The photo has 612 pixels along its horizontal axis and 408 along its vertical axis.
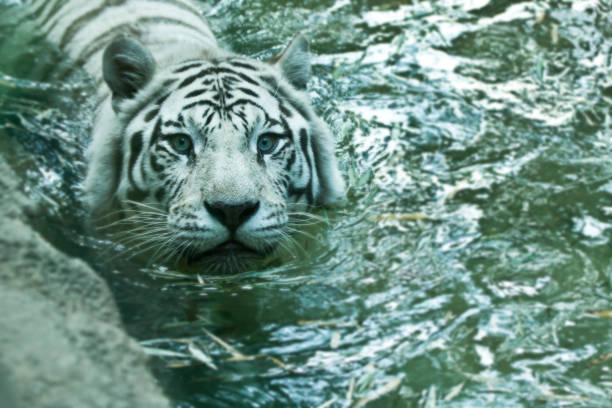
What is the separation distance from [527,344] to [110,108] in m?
1.96

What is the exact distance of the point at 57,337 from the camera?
1519 millimetres

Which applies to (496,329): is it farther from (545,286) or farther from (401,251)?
(401,251)

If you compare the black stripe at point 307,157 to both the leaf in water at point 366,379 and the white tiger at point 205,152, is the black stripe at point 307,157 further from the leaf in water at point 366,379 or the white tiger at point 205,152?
the leaf in water at point 366,379

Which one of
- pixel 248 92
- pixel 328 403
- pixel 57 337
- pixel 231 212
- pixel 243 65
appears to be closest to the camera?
pixel 57 337

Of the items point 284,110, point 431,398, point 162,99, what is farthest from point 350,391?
point 162,99

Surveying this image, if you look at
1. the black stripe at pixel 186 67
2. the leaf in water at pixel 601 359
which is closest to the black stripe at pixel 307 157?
the black stripe at pixel 186 67

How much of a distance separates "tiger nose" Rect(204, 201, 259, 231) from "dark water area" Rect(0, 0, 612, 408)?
0.30m

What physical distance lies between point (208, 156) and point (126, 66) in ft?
2.16

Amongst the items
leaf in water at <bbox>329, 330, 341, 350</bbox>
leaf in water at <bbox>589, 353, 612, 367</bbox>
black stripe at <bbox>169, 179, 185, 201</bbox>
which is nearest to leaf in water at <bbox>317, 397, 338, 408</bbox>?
leaf in water at <bbox>329, 330, 341, 350</bbox>

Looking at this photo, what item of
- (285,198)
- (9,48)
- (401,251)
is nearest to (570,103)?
(401,251)

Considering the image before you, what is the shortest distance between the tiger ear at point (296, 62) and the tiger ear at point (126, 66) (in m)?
0.56

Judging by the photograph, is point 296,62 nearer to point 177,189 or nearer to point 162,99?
point 162,99

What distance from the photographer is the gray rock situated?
140 centimetres

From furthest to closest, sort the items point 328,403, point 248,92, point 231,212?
point 248,92
point 231,212
point 328,403
